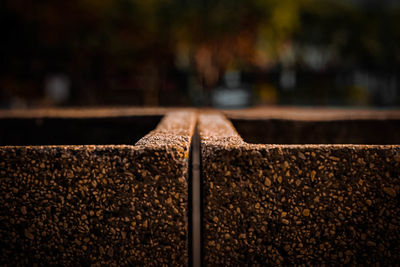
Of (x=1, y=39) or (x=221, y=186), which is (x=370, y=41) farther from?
(x=221, y=186)

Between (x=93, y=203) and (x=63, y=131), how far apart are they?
92.1 inches

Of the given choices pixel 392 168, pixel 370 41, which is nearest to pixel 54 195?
pixel 392 168

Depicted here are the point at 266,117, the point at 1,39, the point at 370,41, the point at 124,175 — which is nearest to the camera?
the point at 124,175

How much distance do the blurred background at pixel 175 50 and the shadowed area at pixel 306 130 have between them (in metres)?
12.8

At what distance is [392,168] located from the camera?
1.64 metres

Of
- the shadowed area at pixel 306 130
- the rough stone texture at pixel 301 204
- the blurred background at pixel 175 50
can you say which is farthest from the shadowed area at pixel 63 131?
the blurred background at pixel 175 50

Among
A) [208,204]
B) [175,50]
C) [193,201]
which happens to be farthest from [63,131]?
[175,50]

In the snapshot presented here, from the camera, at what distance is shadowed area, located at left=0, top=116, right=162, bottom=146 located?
3.68 metres

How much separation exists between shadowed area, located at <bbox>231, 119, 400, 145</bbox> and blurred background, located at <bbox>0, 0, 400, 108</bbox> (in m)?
12.8

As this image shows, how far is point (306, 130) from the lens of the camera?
12.2ft

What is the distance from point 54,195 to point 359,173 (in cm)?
165

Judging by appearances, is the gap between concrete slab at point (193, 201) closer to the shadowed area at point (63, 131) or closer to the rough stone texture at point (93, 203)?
the rough stone texture at point (93, 203)

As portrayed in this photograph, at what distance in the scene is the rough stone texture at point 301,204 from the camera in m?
1.65

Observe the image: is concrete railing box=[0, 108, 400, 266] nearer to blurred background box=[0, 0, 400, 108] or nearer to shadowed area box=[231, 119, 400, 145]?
shadowed area box=[231, 119, 400, 145]
